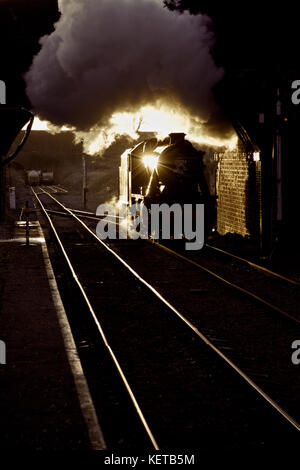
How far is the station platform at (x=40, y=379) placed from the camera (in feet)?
17.6

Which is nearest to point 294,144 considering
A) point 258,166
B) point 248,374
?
point 258,166

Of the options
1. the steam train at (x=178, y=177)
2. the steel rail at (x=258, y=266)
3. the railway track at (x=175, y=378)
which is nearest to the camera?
the railway track at (x=175, y=378)

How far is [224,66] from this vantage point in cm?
1516

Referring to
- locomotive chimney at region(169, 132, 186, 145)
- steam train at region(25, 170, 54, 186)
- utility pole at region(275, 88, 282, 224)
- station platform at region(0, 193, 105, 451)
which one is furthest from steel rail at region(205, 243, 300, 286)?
steam train at region(25, 170, 54, 186)

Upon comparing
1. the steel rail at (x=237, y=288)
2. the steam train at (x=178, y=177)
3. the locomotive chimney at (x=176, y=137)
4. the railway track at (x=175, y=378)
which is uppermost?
the locomotive chimney at (x=176, y=137)

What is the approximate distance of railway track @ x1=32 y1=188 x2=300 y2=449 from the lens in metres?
5.49

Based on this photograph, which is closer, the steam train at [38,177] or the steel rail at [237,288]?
the steel rail at [237,288]

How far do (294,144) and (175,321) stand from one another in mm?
8678

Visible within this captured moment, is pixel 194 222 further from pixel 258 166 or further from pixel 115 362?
pixel 115 362

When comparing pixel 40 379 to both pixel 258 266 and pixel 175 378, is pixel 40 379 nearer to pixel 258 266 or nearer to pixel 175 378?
pixel 175 378

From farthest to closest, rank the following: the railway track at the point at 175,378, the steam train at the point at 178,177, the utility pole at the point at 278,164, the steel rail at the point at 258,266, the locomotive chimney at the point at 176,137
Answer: the steam train at the point at 178,177 < the locomotive chimney at the point at 176,137 < the utility pole at the point at 278,164 < the steel rail at the point at 258,266 < the railway track at the point at 175,378

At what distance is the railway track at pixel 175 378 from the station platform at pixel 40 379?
0.42 meters

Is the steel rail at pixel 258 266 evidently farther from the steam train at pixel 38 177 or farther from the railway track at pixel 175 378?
the steam train at pixel 38 177

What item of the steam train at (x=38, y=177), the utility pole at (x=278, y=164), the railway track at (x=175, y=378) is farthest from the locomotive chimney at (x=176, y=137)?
the steam train at (x=38, y=177)
